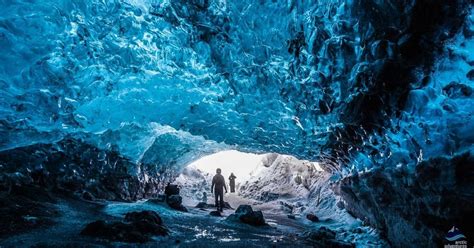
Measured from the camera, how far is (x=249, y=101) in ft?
30.7

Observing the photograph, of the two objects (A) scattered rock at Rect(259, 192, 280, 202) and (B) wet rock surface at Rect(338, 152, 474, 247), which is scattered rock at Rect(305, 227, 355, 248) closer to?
(B) wet rock surface at Rect(338, 152, 474, 247)

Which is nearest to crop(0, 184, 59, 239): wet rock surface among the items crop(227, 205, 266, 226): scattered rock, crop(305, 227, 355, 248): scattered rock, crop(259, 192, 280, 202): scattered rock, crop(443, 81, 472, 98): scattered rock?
crop(227, 205, 266, 226): scattered rock

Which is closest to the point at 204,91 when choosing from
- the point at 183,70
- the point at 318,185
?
the point at 183,70

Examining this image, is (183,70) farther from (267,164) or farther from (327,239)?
(267,164)

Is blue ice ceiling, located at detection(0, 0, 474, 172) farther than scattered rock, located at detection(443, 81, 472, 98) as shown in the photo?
Yes

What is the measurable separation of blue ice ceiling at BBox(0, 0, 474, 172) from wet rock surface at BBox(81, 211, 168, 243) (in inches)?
161

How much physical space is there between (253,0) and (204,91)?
3.76 meters

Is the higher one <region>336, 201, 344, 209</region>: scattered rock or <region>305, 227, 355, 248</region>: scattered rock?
<region>336, 201, 344, 209</region>: scattered rock

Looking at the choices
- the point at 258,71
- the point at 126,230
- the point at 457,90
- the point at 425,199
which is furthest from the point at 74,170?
the point at 457,90

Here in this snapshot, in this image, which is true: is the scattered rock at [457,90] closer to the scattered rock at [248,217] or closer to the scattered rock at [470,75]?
the scattered rock at [470,75]

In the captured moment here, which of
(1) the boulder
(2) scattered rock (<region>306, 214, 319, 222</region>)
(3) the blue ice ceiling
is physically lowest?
(2) scattered rock (<region>306, 214, 319, 222</region>)

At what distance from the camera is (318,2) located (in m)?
5.52

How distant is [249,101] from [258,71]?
1651 mm

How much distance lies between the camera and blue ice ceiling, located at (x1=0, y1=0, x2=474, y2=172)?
15.3 feet
